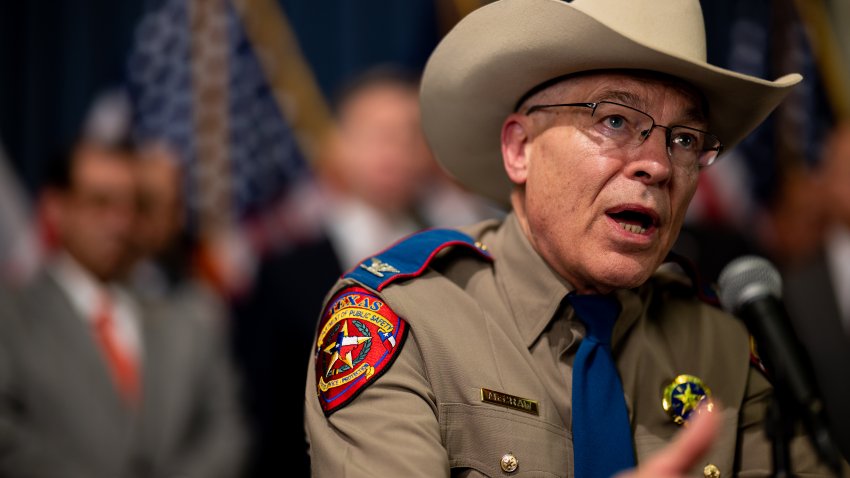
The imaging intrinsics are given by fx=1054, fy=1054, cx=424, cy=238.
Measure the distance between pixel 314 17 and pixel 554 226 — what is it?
372cm

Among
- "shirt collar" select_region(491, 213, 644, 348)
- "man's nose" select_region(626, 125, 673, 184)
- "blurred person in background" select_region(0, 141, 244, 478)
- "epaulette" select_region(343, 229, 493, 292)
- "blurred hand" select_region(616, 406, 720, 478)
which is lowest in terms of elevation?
"blurred person in background" select_region(0, 141, 244, 478)

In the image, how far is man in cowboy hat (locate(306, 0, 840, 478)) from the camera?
1.95 meters

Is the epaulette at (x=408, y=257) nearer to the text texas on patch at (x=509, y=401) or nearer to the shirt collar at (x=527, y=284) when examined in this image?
the shirt collar at (x=527, y=284)

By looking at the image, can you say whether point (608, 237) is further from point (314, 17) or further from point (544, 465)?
point (314, 17)

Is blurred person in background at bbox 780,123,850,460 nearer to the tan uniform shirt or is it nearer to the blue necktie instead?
the tan uniform shirt

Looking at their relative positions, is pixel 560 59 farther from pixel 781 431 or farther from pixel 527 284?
pixel 781 431

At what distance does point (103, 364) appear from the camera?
4.05m

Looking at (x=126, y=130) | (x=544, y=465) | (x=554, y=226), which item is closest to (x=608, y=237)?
(x=554, y=226)

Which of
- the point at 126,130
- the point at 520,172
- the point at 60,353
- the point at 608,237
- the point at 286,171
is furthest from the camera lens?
the point at 286,171

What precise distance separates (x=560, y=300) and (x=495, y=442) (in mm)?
361

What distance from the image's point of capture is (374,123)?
15.0 feet

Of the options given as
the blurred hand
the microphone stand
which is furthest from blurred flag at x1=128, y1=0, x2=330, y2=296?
the blurred hand

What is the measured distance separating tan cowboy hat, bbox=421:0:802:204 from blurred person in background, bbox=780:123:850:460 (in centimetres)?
202

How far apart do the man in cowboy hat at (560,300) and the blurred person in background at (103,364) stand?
213cm
